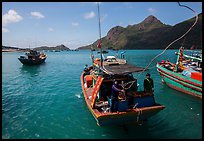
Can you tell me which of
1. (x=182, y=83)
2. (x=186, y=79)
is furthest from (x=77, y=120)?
(x=182, y=83)

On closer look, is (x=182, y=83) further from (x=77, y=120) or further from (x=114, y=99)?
(x=77, y=120)

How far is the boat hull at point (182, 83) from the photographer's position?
16400mm

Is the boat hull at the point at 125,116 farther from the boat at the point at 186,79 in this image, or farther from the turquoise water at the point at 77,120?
the boat at the point at 186,79

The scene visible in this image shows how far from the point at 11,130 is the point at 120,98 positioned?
7174 mm

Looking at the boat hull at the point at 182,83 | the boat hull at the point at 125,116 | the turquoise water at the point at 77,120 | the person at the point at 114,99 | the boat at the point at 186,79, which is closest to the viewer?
the boat hull at the point at 125,116

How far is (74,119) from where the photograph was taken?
1280cm

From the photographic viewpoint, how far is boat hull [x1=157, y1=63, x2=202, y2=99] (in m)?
16.4

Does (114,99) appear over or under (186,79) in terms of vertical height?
over

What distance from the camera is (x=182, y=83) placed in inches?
715

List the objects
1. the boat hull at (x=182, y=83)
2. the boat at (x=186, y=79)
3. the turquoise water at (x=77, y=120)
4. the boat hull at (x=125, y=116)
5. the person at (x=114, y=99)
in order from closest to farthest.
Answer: the boat hull at (x=125, y=116) < the person at (x=114, y=99) < the turquoise water at (x=77, y=120) < the boat at (x=186, y=79) < the boat hull at (x=182, y=83)

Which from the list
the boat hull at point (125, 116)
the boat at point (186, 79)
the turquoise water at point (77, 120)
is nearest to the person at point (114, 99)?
the boat hull at point (125, 116)

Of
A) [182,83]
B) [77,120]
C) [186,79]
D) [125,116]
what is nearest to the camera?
[125,116]

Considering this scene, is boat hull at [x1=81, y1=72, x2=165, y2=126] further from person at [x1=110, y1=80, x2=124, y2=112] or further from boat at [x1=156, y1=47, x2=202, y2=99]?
boat at [x1=156, y1=47, x2=202, y2=99]

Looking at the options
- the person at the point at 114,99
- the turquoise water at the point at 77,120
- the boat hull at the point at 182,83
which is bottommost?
the turquoise water at the point at 77,120
